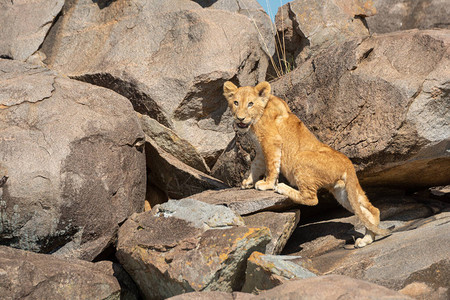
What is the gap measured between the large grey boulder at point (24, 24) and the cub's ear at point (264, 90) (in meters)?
5.40

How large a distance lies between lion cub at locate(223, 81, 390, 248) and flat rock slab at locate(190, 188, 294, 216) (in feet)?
0.51

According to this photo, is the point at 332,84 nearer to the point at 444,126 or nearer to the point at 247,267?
the point at 444,126

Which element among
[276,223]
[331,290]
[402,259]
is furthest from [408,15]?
[331,290]

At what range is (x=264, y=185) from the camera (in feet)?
28.1

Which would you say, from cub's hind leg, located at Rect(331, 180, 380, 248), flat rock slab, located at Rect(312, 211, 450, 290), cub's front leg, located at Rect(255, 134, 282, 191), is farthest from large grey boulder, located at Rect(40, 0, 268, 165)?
flat rock slab, located at Rect(312, 211, 450, 290)

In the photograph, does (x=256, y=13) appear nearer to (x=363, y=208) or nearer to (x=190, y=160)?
(x=190, y=160)

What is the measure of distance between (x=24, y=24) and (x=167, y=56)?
130 inches

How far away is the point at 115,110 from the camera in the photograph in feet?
28.3

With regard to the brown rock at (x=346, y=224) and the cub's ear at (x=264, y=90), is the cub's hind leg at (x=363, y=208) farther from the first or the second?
the cub's ear at (x=264, y=90)

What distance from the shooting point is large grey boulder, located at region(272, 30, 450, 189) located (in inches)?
313

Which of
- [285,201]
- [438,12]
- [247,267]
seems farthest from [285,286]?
[438,12]

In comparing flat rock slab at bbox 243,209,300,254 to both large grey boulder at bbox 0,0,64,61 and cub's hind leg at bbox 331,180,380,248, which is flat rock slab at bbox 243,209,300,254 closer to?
cub's hind leg at bbox 331,180,380,248

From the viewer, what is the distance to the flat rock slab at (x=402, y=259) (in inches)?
244

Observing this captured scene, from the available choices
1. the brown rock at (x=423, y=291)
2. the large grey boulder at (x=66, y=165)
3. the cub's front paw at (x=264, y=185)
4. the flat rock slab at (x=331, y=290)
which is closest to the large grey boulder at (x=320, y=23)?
the cub's front paw at (x=264, y=185)
